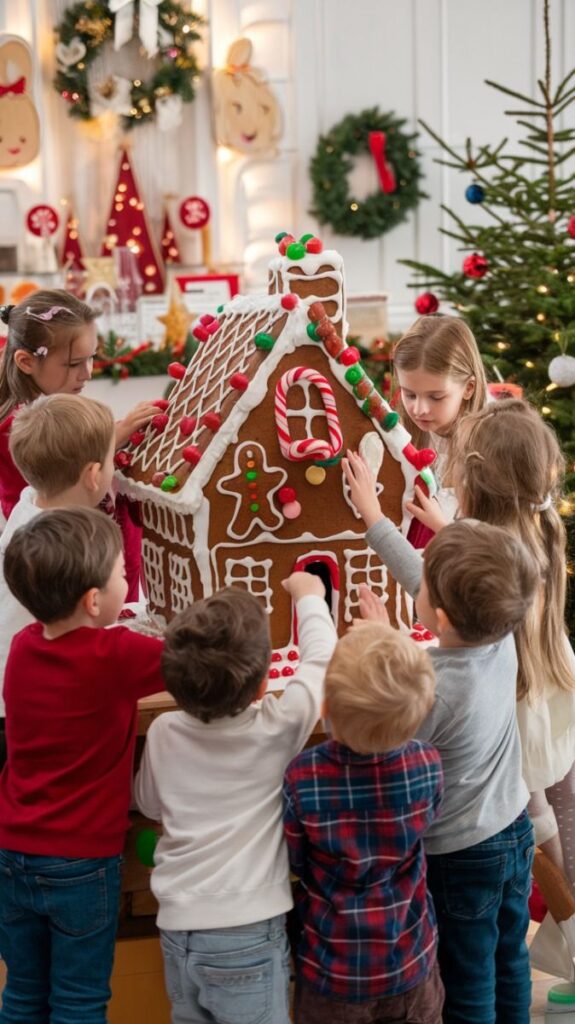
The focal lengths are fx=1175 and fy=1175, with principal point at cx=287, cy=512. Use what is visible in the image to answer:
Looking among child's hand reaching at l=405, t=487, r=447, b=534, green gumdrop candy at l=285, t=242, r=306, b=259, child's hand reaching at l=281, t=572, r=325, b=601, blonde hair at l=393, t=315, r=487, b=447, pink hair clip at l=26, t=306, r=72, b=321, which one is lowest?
child's hand reaching at l=281, t=572, r=325, b=601

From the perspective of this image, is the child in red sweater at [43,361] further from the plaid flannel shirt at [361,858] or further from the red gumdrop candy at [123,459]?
the plaid flannel shirt at [361,858]

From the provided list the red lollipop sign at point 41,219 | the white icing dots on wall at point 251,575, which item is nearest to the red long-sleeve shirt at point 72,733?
the white icing dots on wall at point 251,575

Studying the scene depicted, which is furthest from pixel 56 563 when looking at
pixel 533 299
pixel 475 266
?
pixel 475 266

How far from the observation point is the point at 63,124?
6.38 meters

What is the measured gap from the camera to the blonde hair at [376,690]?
1523 mm

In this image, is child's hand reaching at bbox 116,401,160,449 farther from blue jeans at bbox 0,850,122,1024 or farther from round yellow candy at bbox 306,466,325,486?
blue jeans at bbox 0,850,122,1024

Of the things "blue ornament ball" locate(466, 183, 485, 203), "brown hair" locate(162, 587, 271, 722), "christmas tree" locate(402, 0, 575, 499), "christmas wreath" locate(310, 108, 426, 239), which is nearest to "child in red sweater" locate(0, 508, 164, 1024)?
"brown hair" locate(162, 587, 271, 722)

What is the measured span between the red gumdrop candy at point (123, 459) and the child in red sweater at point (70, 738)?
0.56 m

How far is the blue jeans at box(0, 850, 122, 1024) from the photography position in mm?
1727

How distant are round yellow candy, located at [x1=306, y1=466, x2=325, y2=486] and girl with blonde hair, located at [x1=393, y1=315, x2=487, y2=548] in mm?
510

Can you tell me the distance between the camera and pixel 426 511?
2102 mm

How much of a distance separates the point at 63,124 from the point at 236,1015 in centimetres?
562

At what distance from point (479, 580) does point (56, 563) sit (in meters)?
0.61

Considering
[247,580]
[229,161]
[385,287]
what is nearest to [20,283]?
[229,161]
